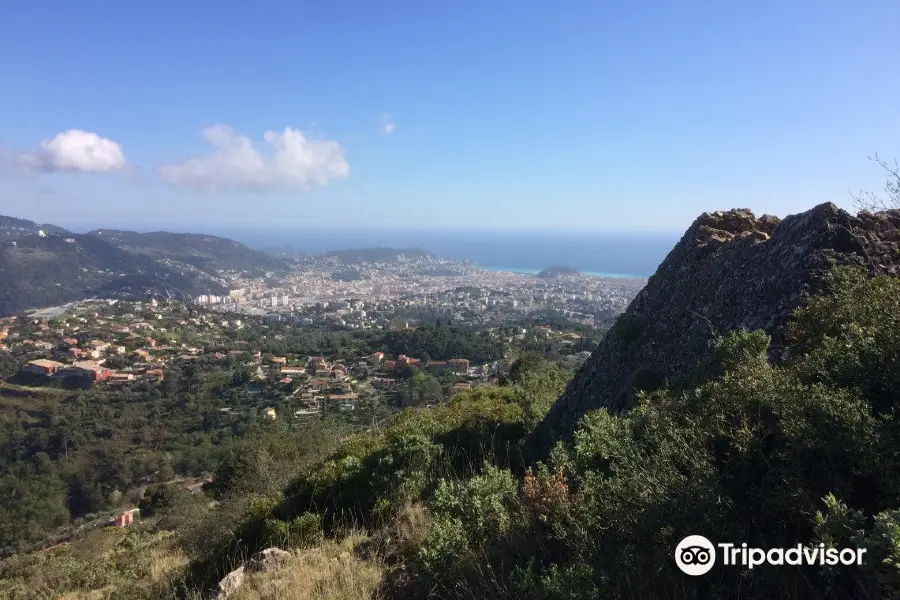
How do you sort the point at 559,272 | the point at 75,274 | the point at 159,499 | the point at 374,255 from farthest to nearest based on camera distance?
the point at 374,255
the point at 559,272
the point at 75,274
the point at 159,499

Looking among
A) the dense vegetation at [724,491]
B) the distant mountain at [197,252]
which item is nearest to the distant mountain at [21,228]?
the distant mountain at [197,252]

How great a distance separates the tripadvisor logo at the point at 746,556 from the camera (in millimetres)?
1928

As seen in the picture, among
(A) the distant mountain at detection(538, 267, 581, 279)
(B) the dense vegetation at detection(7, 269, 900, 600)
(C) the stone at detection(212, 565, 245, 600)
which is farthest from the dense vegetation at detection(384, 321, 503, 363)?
(A) the distant mountain at detection(538, 267, 581, 279)

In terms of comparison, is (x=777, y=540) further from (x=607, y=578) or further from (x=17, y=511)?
(x=17, y=511)

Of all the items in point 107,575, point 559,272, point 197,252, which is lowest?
point 559,272

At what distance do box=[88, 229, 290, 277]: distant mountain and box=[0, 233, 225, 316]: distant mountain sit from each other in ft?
23.2

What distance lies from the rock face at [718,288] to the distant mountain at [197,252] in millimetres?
117383

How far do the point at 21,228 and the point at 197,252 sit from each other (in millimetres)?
51356

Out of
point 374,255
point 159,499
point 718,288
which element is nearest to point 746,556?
point 718,288

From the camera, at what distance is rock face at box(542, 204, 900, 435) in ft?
16.5

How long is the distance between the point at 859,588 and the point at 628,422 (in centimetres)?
159

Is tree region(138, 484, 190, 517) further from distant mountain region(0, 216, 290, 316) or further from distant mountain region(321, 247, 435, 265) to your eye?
distant mountain region(321, 247, 435, 265)

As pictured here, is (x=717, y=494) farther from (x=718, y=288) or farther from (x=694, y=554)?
(x=718, y=288)

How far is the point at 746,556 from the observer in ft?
7.32
